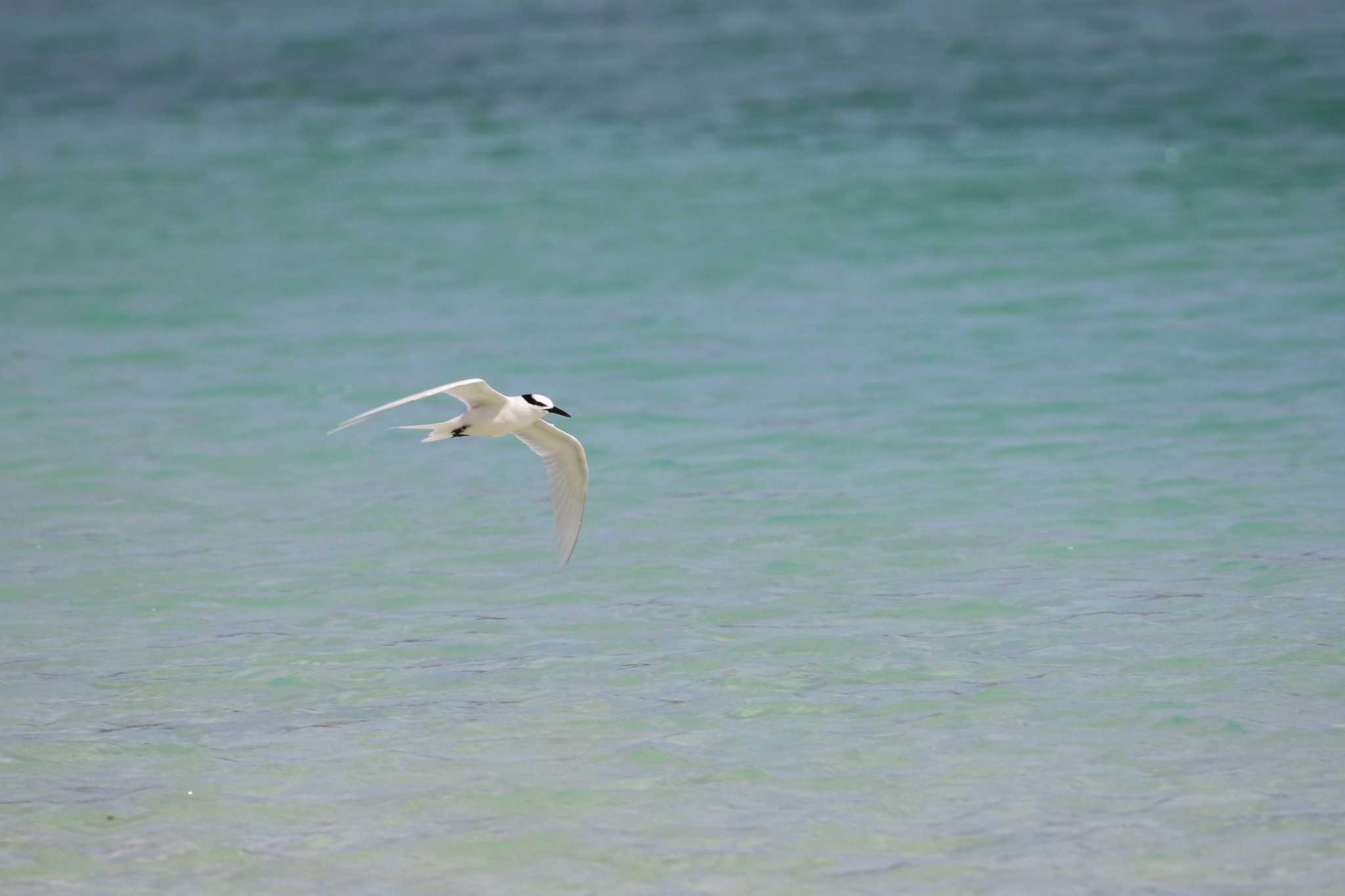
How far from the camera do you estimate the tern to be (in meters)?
10.2

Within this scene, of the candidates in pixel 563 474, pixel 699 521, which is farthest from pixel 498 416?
pixel 699 521

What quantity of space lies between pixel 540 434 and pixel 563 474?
361 mm

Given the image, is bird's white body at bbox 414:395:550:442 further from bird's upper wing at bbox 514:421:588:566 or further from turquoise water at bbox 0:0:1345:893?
turquoise water at bbox 0:0:1345:893

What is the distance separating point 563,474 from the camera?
37.0ft

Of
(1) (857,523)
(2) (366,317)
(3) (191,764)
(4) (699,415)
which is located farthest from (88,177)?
(3) (191,764)

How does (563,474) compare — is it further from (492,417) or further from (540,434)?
(492,417)

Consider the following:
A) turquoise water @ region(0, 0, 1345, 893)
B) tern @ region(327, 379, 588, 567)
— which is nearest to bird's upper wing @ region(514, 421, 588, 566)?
tern @ region(327, 379, 588, 567)

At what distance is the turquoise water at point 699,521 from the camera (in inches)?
325

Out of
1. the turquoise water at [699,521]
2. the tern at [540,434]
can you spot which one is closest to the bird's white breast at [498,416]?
the tern at [540,434]

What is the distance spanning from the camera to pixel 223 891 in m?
7.72

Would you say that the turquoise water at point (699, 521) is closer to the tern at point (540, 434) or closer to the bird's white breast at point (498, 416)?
the tern at point (540, 434)

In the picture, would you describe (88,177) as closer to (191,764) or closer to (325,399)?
(325,399)

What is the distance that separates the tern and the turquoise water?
624 mm

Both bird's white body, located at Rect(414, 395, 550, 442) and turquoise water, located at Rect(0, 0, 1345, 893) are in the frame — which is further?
bird's white body, located at Rect(414, 395, 550, 442)
